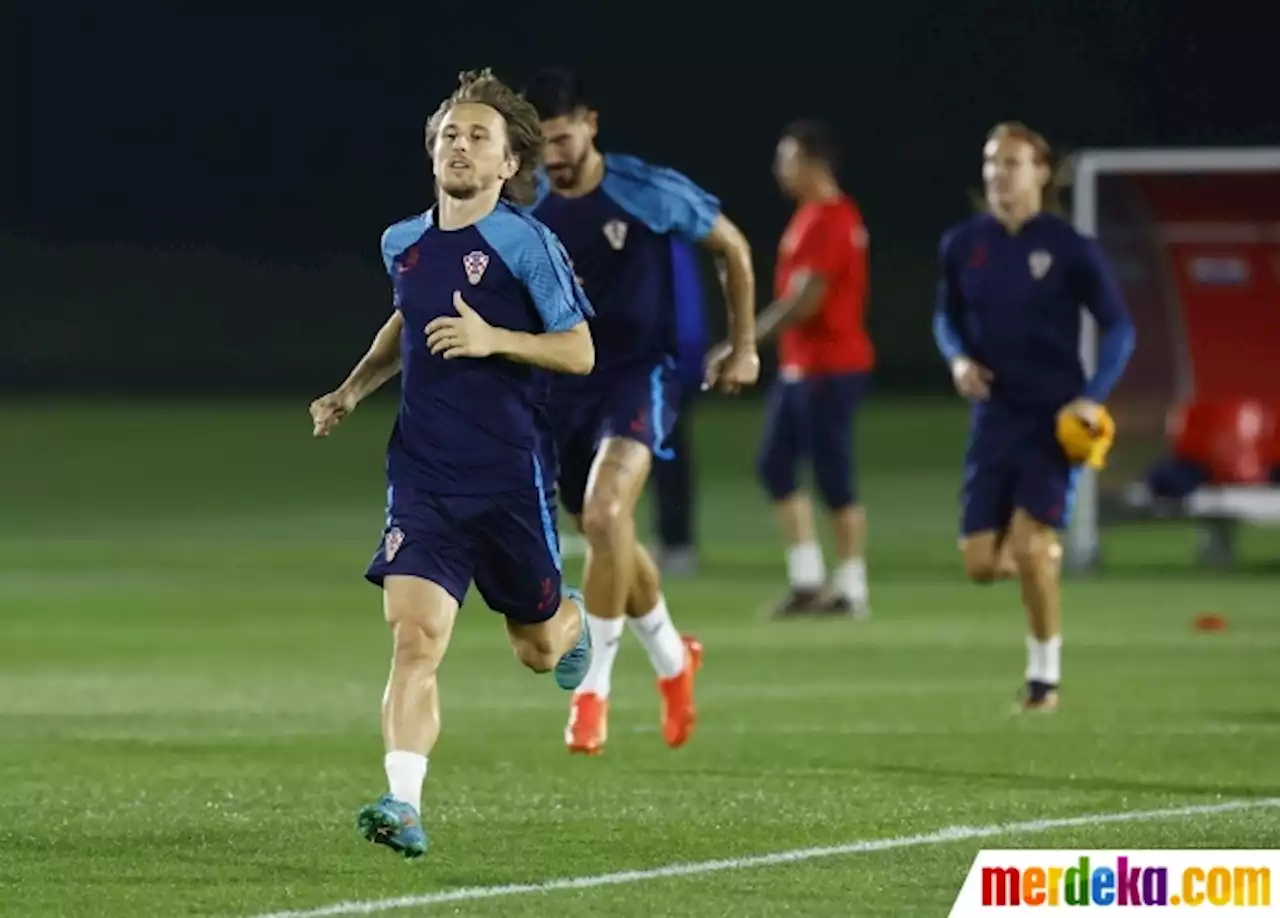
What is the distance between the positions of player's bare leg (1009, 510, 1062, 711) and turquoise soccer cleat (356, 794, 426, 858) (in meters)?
4.71

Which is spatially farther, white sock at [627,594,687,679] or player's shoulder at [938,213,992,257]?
Answer: player's shoulder at [938,213,992,257]

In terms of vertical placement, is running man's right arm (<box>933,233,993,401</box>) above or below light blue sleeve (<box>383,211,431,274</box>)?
below

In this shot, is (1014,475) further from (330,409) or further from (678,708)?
(330,409)

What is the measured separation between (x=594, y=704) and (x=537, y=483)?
2408 mm

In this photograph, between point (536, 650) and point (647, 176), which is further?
point (647, 176)

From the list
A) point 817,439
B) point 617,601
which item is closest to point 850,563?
point 817,439

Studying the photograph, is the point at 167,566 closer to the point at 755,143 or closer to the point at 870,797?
the point at 870,797

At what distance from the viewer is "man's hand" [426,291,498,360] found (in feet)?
27.7

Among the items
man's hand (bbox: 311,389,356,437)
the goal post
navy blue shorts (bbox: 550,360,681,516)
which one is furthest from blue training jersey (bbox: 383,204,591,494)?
the goal post

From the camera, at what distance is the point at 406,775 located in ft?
27.3

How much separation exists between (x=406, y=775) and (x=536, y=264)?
4.78 feet

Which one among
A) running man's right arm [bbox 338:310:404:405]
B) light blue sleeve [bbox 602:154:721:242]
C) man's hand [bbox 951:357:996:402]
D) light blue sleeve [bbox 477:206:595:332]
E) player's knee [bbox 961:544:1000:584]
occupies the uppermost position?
light blue sleeve [bbox 602:154:721:242]

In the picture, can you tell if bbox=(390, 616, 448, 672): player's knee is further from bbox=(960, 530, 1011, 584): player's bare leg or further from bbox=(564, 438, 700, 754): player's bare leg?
bbox=(960, 530, 1011, 584): player's bare leg

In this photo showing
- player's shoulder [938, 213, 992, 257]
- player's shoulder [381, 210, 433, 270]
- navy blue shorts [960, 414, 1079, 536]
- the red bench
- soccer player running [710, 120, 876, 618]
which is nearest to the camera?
player's shoulder [381, 210, 433, 270]
